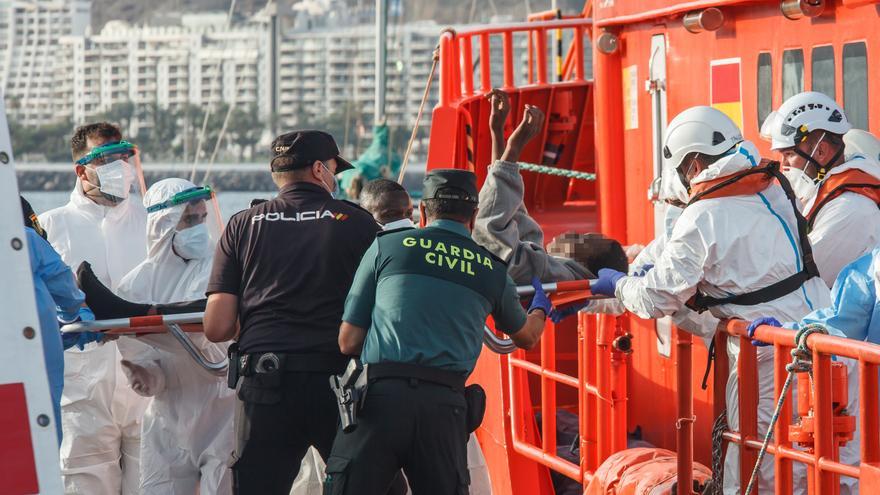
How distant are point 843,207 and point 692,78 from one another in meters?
2.22

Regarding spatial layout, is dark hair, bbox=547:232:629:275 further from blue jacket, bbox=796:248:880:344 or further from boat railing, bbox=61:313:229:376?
blue jacket, bbox=796:248:880:344

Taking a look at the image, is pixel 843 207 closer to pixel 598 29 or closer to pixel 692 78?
pixel 692 78

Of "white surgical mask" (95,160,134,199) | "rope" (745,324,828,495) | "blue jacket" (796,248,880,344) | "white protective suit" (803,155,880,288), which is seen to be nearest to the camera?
"rope" (745,324,828,495)

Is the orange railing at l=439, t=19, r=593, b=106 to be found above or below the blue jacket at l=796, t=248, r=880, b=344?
above

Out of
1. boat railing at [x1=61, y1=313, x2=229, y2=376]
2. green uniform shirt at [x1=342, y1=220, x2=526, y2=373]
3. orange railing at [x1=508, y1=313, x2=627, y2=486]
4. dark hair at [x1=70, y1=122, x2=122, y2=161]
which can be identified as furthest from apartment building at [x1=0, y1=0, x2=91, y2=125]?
green uniform shirt at [x1=342, y1=220, x2=526, y2=373]

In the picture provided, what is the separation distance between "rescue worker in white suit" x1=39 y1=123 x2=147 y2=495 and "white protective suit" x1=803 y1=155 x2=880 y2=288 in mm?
3275

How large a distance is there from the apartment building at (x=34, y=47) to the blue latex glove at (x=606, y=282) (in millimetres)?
97999

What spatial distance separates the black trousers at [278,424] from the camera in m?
5.41

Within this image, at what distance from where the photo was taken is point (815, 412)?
459cm

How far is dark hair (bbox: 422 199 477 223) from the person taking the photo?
17.2ft

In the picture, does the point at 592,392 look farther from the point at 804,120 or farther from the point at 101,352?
the point at 101,352

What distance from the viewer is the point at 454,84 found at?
10.1 metres

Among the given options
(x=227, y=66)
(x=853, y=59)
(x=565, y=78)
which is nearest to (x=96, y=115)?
(x=227, y=66)

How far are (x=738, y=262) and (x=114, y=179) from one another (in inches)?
129
